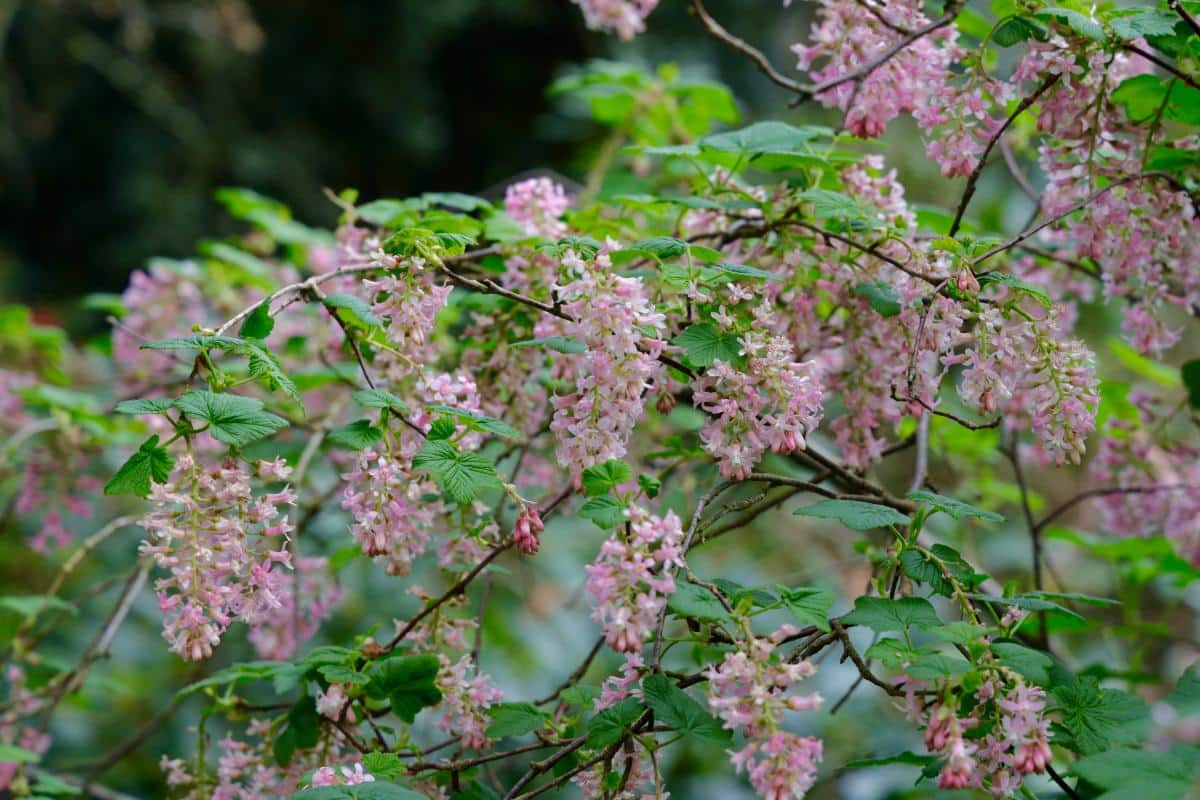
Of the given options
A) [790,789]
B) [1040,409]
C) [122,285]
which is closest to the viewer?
[790,789]

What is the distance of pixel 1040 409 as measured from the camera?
3.57ft

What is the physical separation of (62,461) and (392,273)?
1160 millimetres

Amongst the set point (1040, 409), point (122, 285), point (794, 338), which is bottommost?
point (1040, 409)

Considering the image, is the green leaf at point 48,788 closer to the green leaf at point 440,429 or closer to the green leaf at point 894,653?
the green leaf at point 440,429

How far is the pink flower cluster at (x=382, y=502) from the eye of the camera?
1062mm

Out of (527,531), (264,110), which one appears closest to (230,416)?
(527,531)

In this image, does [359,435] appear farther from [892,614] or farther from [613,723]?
[892,614]

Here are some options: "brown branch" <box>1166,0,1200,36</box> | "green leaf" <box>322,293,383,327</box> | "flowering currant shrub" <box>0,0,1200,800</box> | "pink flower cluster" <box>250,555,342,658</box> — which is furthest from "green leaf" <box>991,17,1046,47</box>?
"pink flower cluster" <box>250,555,342,658</box>

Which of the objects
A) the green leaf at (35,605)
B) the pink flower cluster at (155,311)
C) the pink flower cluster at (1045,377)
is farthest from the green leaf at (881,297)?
the pink flower cluster at (155,311)

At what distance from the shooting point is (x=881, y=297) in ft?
3.95

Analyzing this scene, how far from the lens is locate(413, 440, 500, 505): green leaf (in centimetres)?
99

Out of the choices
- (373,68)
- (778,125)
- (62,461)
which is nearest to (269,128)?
(373,68)

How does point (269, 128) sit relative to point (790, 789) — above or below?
above

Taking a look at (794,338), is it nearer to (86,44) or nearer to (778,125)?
(778,125)
